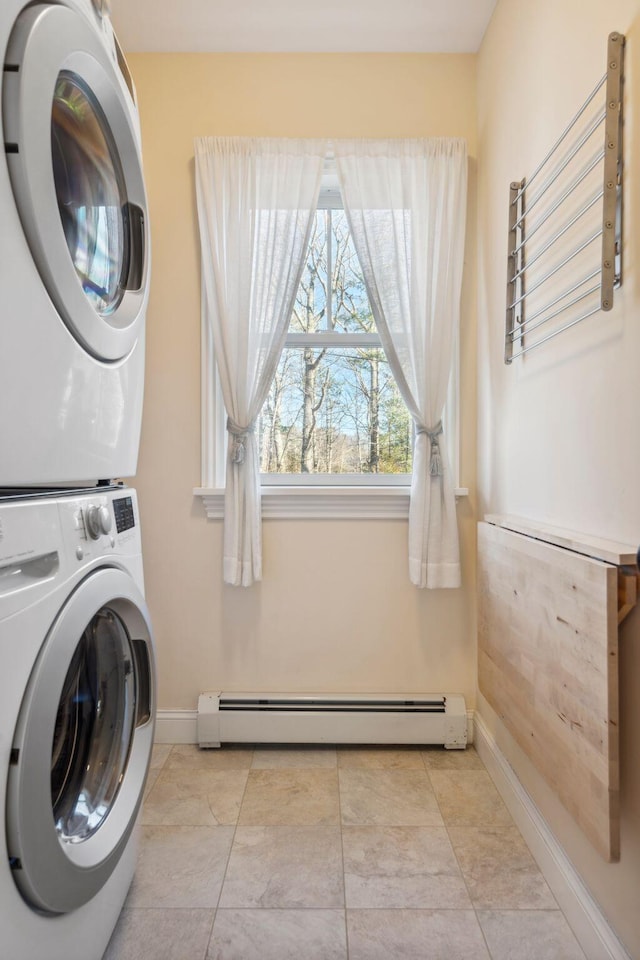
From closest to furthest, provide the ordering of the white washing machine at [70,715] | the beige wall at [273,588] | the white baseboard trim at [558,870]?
the white washing machine at [70,715], the white baseboard trim at [558,870], the beige wall at [273,588]

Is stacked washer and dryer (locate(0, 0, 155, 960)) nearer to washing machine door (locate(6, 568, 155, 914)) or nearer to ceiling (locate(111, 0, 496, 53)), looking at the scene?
washing machine door (locate(6, 568, 155, 914))

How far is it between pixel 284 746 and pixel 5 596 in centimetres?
171

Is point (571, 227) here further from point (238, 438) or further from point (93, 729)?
point (93, 729)

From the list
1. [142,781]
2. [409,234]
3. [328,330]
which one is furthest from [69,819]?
[409,234]

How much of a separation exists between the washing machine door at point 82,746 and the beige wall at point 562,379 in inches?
38.7

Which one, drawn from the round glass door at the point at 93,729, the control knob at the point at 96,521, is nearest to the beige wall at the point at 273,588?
the round glass door at the point at 93,729

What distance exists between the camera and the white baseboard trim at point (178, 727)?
2.32m

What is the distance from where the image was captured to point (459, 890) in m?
1.50

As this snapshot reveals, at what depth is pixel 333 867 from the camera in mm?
1584

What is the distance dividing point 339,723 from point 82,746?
127cm

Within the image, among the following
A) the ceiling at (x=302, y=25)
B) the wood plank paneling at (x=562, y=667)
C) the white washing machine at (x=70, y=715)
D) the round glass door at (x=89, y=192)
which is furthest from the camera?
the ceiling at (x=302, y=25)

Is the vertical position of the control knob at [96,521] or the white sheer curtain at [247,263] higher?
the white sheer curtain at [247,263]

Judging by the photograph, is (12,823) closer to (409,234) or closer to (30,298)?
(30,298)

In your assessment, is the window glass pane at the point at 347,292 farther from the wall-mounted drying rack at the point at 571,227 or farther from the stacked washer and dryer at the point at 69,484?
the stacked washer and dryer at the point at 69,484
